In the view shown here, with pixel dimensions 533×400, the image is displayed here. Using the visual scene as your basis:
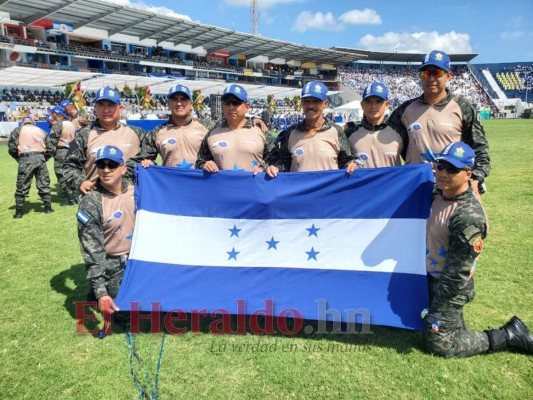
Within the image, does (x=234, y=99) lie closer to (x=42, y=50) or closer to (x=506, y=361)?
(x=506, y=361)

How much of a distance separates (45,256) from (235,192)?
4.06m

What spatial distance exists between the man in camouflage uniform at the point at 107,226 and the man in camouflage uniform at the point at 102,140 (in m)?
0.55

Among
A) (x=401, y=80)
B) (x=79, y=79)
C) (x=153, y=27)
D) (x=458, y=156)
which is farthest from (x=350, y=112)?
(x=401, y=80)

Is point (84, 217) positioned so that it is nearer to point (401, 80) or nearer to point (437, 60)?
point (437, 60)

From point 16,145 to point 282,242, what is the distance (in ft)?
25.9

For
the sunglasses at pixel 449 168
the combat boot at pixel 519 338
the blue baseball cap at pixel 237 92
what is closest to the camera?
the sunglasses at pixel 449 168

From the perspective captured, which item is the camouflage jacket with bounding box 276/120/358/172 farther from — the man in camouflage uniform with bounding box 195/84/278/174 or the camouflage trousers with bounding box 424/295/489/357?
the camouflage trousers with bounding box 424/295/489/357

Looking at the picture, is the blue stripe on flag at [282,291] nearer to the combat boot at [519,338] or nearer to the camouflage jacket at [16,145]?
the combat boot at [519,338]

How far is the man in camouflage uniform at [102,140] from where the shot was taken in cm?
466

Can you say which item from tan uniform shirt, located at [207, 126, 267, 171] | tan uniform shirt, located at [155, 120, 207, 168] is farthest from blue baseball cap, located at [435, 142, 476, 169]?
tan uniform shirt, located at [155, 120, 207, 168]

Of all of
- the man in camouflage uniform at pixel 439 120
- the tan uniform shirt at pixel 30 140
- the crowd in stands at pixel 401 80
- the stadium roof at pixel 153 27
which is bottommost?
the tan uniform shirt at pixel 30 140

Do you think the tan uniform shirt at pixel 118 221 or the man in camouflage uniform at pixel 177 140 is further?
the man in camouflage uniform at pixel 177 140

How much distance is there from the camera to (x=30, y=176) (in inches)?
360

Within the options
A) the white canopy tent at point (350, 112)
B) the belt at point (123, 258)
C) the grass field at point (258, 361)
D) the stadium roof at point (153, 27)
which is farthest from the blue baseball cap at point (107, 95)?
the stadium roof at point (153, 27)
